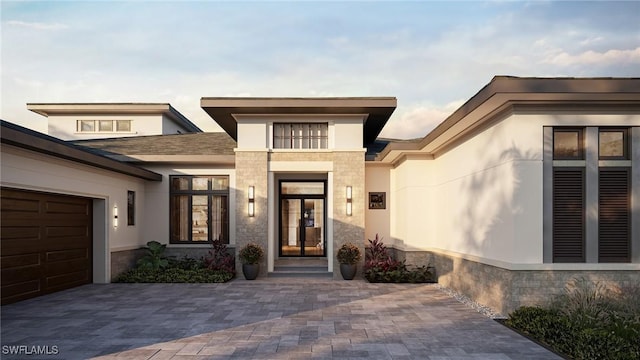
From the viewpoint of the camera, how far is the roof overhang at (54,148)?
7828mm

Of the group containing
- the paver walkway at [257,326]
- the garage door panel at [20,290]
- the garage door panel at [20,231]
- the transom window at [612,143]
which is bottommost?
the paver walkway at [257,326]

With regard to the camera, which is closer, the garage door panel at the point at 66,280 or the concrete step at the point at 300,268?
the garage door panel at the point at 66,280

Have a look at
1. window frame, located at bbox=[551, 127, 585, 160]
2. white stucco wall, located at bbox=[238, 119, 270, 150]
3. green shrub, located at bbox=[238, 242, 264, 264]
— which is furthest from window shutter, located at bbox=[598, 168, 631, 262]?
white stucco wall, located at bbox=[238, 119, 270, 150]

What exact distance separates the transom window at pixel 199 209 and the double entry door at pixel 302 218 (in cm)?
231

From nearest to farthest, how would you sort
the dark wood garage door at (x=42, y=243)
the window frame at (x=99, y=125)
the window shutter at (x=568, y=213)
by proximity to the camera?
the window shutter at (x=568, y=213) → the dark wood garage door at (x=42, y=243) → the window frame at (x=99, y=125)

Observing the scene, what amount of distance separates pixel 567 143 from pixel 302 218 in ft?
30.9

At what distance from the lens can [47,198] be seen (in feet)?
33.0

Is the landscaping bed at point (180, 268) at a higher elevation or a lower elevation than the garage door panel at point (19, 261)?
lower

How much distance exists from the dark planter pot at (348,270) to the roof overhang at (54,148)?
20.9 feet

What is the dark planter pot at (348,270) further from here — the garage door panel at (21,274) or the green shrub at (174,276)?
the garage door panel at (21,274)

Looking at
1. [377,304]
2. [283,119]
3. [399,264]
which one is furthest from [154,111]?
[377,304]

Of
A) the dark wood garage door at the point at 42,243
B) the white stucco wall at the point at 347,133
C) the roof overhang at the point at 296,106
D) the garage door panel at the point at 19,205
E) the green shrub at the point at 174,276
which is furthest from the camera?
the white stucco wall at the point at 347,133

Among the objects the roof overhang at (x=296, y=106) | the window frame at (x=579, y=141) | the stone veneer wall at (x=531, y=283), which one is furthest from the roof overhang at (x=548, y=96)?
the roof overhang at (x=296, y=106)

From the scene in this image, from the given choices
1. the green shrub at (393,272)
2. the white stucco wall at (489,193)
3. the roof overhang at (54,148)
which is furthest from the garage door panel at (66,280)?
the white stucco wall at (489,193)
